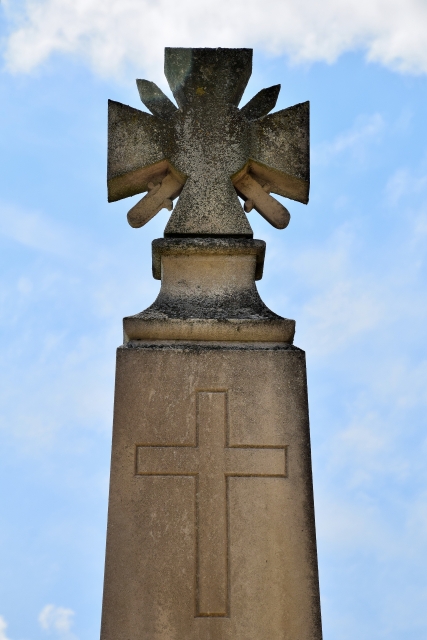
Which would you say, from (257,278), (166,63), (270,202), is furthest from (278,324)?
(166,63)

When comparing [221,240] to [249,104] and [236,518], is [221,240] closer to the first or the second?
[249,104]

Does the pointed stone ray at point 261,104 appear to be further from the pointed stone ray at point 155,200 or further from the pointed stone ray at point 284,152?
the pointed stone ray at point 155,200

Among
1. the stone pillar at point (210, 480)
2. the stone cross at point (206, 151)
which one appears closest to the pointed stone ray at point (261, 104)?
the stone cross at point (206, 151)

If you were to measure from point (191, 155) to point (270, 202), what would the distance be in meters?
0.49

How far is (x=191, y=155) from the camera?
4531mm

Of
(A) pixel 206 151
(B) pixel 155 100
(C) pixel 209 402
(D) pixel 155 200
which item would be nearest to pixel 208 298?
(C) pixel 209 402

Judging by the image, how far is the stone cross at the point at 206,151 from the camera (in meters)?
4.49

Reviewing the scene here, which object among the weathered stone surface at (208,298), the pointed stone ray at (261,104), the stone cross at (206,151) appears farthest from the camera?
the pointed stone ray at (261,104)

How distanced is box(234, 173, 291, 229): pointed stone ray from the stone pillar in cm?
58

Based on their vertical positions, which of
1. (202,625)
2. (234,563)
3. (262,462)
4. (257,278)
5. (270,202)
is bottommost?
(202,625)

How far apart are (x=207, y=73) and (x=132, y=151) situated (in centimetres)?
62

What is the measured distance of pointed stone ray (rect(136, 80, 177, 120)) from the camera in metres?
4.66

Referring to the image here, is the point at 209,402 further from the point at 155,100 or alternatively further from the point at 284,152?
the point at 155,100

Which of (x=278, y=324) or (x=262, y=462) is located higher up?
(x=278, y=324)
